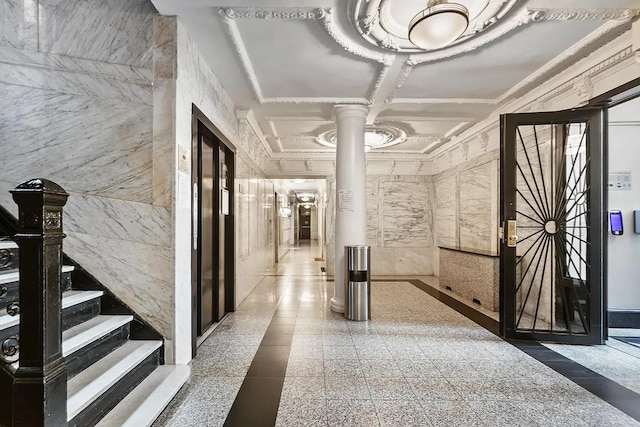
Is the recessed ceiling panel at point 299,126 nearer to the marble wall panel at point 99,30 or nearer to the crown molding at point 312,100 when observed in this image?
the crown molding at point 312,100

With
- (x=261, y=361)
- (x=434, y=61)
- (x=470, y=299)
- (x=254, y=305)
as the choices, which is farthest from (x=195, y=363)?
(x=470, y=299)

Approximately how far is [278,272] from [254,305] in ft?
11.5

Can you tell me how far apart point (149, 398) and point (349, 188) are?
3.46 metres

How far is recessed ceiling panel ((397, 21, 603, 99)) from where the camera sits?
2.97 m

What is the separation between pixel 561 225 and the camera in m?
3.84

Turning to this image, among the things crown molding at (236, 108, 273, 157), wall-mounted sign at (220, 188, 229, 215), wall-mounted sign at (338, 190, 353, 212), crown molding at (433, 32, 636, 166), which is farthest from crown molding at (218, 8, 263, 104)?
crown molding at (433, 32, 636, 166)

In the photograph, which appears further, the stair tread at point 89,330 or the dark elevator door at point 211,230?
the dark elevator door at point 211,230

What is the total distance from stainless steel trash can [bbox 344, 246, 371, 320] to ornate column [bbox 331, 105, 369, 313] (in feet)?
0.82

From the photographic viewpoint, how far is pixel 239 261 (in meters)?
→ 4.98

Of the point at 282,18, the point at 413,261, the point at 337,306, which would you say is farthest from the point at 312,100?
the point at 413,261

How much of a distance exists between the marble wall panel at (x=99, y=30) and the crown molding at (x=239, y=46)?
67 cm

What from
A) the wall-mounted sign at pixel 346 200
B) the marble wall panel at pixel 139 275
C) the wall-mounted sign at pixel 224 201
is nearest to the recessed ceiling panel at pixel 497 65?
the wall-mounted sign at pixel 346 200

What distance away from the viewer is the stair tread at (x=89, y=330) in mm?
2040

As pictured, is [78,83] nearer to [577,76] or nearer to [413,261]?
[577,76]
